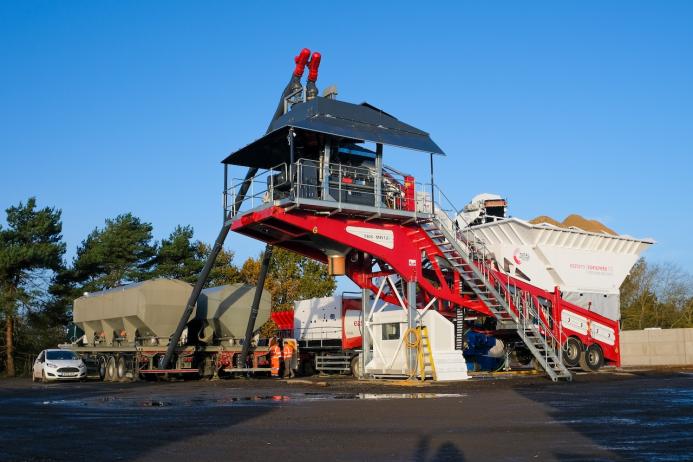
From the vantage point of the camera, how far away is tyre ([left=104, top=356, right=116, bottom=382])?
103ft

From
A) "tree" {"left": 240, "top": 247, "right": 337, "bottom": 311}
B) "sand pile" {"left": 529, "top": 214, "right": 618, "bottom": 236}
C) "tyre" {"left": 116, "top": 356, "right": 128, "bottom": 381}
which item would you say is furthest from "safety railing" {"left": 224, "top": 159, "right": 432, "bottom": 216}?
"tree" {"left": 240, "top": 247, "right": 337, "bottom": 311}

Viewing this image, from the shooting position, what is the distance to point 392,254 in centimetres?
2381

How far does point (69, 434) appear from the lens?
35.0 feet

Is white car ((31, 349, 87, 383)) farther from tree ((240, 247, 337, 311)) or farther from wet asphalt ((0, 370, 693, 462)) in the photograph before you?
tree ((240, 247, 337, 311))

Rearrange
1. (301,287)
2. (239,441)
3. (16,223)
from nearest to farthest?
(239,441), (16,223), (301,287)

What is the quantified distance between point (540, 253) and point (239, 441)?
18.0 meters

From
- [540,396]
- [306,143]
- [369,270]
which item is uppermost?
[306,143]

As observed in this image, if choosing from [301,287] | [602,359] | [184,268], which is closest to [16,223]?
[184,268]

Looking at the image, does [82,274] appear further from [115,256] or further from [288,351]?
[288,351]

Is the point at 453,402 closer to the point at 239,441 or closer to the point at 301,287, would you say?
the point at 239,441

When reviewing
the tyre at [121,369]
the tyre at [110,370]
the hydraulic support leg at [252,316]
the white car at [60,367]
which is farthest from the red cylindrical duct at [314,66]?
the white car at [60,367]

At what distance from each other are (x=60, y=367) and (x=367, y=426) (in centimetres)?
2585

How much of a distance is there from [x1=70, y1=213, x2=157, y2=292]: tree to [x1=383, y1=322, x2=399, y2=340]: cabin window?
33.1 metres

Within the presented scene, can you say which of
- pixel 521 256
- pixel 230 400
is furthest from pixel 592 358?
pixel 230 400
